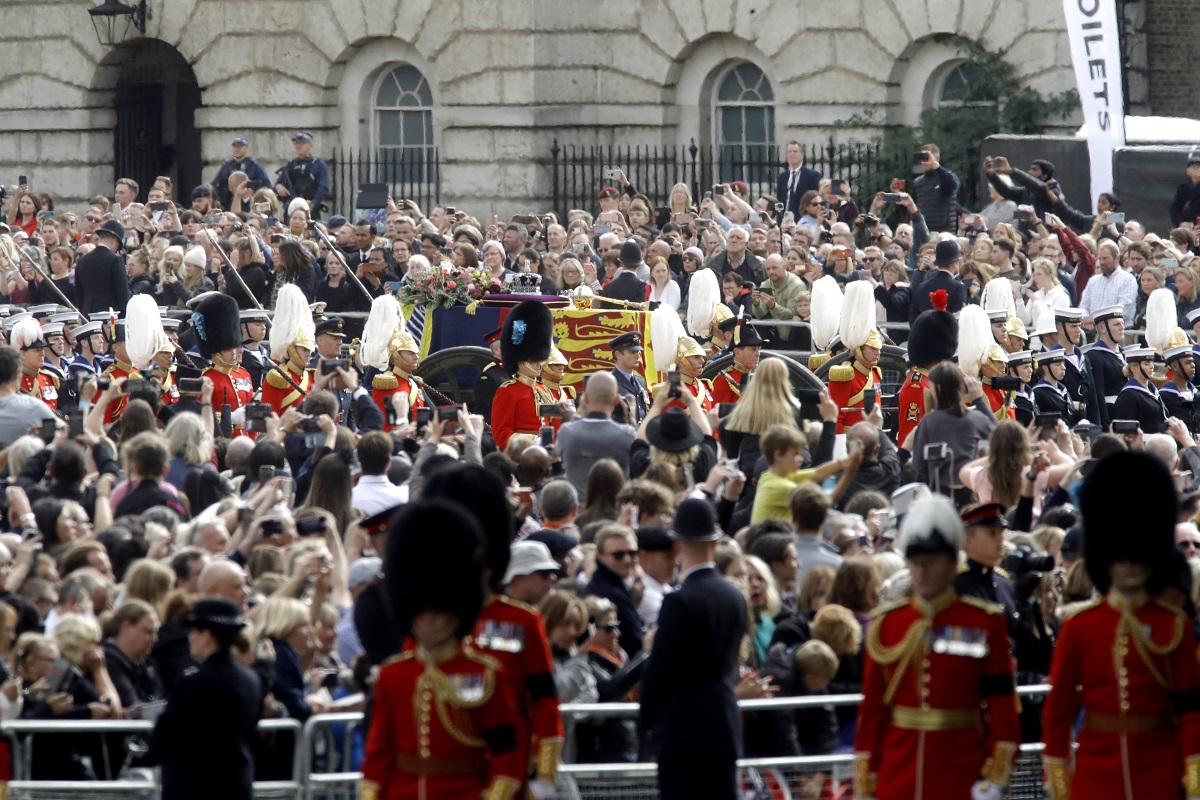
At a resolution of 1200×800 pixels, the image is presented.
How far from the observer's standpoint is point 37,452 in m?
11.4

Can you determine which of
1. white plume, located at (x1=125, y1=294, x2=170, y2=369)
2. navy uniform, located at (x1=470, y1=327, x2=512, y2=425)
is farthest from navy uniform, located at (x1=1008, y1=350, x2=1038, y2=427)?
white plume, located at (x1=125, y1=294, x2=170, y2=369)

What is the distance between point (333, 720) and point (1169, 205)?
15218mm

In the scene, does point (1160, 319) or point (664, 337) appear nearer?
point (664, 337)

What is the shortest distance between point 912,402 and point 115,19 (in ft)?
55.1

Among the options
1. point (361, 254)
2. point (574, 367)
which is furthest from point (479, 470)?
point (361, 254)

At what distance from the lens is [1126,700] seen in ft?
21.9

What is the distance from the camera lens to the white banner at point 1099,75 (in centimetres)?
2078

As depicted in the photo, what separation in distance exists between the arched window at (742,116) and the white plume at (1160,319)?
1005cm

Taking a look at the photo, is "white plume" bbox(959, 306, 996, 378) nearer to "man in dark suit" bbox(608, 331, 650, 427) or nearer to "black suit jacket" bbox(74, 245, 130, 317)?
"man in dark suit" bbox(608, 331, 650, 427)

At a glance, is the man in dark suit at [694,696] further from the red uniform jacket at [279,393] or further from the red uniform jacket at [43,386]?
the red uniform jacket at [43,386]

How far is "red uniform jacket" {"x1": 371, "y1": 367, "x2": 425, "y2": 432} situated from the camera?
1503 cm

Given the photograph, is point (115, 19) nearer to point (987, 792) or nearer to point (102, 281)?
point (102, 281)

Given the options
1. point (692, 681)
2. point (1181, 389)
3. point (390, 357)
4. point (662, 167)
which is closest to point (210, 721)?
point (692, 681)

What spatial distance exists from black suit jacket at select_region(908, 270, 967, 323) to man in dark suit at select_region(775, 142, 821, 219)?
17.3 ft
